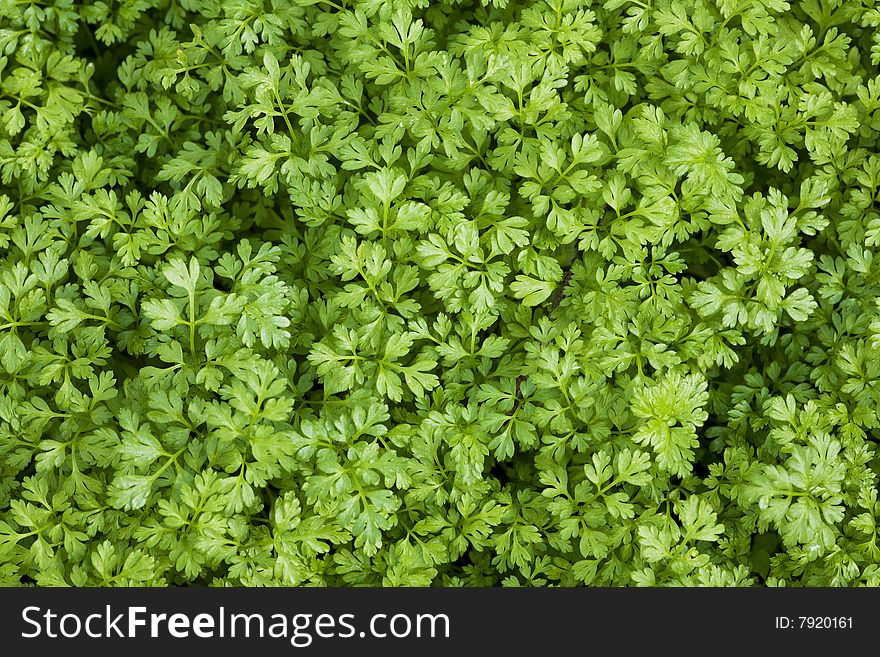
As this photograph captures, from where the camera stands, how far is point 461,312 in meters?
2.66

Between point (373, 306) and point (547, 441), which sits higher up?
point (373, 306)

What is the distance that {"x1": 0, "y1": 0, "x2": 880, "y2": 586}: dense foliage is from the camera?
2521 mm

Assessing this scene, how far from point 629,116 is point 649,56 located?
22 centimetres

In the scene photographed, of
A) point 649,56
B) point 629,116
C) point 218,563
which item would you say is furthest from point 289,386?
point 649,56

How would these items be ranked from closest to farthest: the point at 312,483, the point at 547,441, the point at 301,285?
the point at 312,483, the point at 547,441, the point at 301,285

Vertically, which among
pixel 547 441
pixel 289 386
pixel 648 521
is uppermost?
pixel 289 386

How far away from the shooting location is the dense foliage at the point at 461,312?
8.27 feet

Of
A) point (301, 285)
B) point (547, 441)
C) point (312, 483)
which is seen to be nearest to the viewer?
point (312, 483)

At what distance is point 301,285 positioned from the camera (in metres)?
2.81

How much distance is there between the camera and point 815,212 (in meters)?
2.83

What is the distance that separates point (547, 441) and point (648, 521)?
1.40 feet
